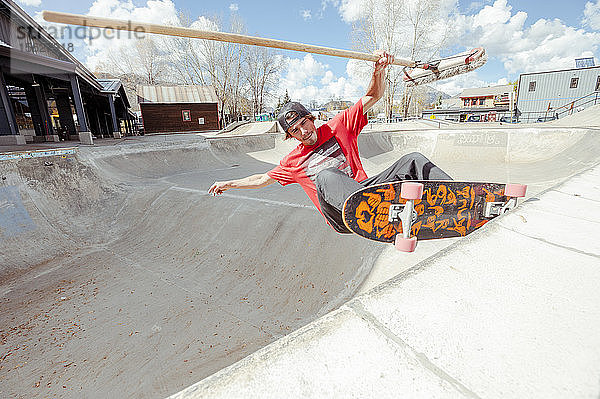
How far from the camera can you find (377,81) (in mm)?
3107

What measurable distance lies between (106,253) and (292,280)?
13.7 ft

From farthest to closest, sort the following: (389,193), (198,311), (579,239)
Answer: (198,311), (389,193), (579,239)

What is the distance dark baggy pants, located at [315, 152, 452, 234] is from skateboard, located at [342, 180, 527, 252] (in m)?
0.13

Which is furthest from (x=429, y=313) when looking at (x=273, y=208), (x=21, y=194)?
(x=21, y=194)

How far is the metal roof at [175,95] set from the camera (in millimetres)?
26797

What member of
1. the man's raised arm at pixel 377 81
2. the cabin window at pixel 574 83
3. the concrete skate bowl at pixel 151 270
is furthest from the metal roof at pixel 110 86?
the cabin window at pixel 574 83

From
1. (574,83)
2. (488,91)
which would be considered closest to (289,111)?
(574,83)

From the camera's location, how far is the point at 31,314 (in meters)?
3.89

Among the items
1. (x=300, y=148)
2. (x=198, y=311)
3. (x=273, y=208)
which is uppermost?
(x=300, y=148)

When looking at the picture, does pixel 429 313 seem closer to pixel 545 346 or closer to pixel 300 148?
pixel 545 346

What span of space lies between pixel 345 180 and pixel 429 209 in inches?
35.9

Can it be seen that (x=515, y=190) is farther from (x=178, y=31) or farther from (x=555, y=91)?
(x=555, y=91)

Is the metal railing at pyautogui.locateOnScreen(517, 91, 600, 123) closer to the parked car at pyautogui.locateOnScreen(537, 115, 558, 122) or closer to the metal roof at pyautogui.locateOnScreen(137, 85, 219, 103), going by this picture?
the parked car at pyautogui.locateOnScreen(537, 115, 558, 122)

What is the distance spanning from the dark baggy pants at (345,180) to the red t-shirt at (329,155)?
10.3 inches
